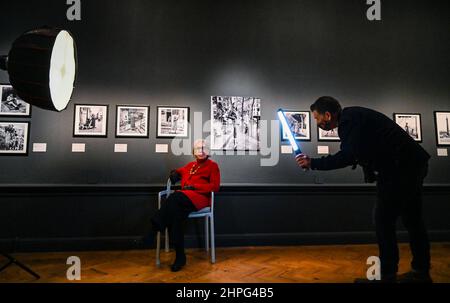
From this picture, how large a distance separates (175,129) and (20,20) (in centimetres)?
223

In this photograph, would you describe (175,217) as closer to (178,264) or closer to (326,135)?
(178,264)

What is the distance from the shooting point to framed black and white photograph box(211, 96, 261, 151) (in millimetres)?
3307

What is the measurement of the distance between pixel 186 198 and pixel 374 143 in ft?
5.25

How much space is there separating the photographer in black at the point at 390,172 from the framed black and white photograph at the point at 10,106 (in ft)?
11.0

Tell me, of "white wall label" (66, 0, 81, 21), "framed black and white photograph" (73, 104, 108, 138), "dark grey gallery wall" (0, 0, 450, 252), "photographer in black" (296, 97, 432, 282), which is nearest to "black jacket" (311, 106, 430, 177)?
"photographer in black" (296, 97, 432, 282)

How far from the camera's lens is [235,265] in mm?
2500

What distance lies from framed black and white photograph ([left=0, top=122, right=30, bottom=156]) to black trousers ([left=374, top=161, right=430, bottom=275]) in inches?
140

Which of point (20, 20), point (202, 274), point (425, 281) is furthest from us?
point (20, 20)

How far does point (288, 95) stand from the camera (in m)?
3.46

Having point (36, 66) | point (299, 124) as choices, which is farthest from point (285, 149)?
point (36, 66)

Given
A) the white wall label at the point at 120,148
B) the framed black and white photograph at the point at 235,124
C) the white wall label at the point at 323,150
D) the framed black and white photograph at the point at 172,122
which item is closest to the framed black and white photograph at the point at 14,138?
the white wall label at the point at 120,148

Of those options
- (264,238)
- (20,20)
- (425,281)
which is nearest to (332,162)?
(425,281)

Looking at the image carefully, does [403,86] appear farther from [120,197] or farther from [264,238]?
[120,197]

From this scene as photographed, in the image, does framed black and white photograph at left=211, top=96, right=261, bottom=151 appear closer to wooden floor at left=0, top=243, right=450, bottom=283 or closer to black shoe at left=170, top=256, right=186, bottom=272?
wooden floor at left=0, top=243, right=450, bottom=283
